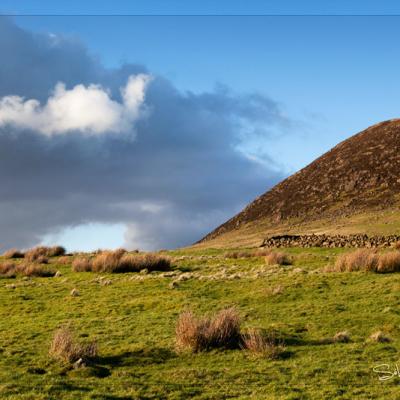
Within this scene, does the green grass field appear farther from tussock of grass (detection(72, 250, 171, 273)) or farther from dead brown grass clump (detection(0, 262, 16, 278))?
dead brown grass clump (detection(0, 262, 16, 278))

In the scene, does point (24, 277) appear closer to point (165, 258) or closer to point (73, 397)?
point (165, 258)

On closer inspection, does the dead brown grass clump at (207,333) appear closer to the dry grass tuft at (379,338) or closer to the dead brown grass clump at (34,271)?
the dry grass tuft at (379,338)

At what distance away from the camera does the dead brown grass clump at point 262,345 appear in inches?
570

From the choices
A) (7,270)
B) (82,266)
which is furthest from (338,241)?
(7,270)

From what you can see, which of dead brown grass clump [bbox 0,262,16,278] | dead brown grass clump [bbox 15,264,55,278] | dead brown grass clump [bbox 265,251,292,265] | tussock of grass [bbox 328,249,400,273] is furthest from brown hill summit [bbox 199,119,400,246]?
dead brown grass clump [bbox 0,262,16,278]

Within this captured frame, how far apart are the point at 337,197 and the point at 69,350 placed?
73.5 m

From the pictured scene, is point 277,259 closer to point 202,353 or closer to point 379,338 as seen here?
point 379,338

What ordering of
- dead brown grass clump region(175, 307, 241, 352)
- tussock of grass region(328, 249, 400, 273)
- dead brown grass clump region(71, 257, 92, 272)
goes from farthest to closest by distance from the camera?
dead brown grass clump region(71, 257, 92, 272)
tussock of grass region(328, 249, 400, 273)
dead brown grass clump region(175, 307, 241, 352)

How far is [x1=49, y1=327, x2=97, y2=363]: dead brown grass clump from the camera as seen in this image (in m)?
14.6

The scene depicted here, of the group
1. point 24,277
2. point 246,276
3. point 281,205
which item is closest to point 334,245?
point 246,276

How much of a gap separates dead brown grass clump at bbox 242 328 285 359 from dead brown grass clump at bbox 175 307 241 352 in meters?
0.43

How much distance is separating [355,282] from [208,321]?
11001 millimetres

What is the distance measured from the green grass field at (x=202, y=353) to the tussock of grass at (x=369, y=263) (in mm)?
1313

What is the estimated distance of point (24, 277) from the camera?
34188 millimetres
